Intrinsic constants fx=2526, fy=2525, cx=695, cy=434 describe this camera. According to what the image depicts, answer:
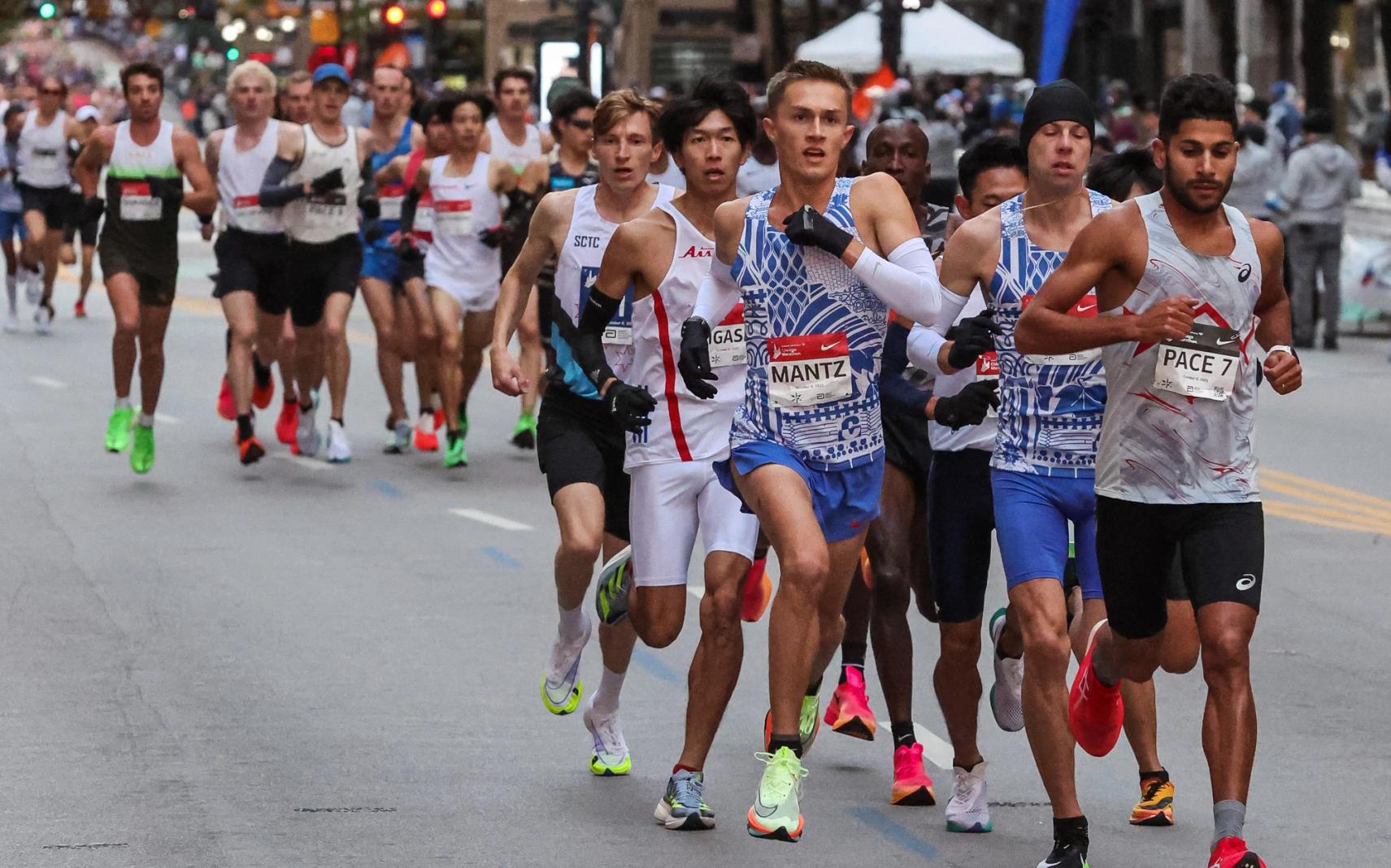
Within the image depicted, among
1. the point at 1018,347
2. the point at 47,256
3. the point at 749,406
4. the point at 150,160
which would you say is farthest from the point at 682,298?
the point at 47,256

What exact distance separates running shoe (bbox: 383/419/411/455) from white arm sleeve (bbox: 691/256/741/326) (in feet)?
29.1

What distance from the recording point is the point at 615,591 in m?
7.30

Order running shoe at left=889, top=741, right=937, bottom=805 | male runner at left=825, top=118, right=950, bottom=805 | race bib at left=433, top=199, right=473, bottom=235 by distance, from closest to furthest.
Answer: running shoe at left=889, top=741, right=937, bottom=805, male runner at left=825, top=118, right=950, bottom=805, race bib at left=433, top=199, right=473, bottom=235

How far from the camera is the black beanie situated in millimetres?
6695

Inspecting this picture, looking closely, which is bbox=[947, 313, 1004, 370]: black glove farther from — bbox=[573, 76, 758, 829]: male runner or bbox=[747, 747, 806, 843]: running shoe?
bbox=[747, 747, 806, 843]: running shoe

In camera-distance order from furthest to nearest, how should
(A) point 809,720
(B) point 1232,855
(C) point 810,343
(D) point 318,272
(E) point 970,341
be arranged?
(D) point 318,272, (A) point 809,720, (C) point 810,343, (E) point 970,341, (B) point 1232,855

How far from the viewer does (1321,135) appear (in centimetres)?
2192

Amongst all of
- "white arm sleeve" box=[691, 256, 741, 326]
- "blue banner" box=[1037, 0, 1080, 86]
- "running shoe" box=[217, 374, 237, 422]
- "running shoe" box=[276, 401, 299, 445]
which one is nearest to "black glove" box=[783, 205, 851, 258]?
"white arm sleeve" box=[691, 256, 741, 326]

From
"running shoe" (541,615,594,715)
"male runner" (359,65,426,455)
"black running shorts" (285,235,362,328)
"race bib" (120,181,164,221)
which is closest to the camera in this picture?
"running shoe" (541,615,594,715)

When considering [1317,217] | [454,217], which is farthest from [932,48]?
[454,217]

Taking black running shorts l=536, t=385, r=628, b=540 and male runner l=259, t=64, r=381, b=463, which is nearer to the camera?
black running shorts l=536, t=385, r=628, b=540

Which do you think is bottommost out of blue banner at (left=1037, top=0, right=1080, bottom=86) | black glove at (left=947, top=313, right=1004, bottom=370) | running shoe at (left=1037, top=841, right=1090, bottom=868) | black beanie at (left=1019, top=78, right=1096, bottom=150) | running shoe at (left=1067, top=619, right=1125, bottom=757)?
running shoe at (left=1037, top=841, right=1090, bottom=868)

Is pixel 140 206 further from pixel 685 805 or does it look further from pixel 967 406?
pixel 967 406

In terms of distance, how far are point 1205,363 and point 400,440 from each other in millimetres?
10042
